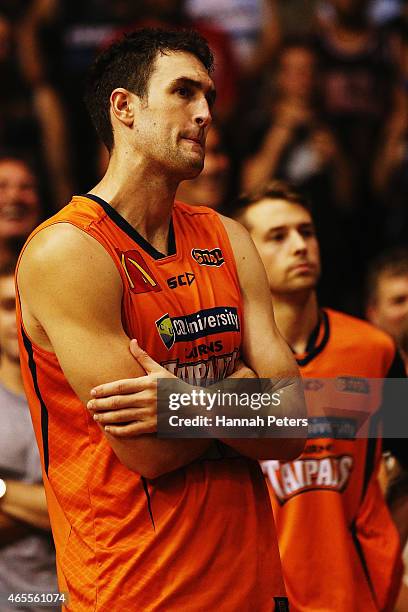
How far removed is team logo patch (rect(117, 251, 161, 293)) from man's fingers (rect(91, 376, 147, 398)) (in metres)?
0.24

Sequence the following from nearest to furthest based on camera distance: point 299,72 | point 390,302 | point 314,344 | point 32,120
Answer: point 314,344, point 390,302, point 32,120, point 299,72

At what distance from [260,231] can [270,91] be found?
112 inches

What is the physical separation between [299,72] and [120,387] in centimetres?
417

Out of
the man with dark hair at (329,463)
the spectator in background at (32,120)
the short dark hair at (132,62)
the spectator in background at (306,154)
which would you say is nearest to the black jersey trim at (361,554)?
the man with dark hair at (329,463)

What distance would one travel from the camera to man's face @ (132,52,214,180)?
297 cm

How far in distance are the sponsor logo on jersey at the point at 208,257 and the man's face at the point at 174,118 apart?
0.69 feet

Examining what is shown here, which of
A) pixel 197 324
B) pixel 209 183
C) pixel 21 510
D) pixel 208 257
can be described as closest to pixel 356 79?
pixel 209 183

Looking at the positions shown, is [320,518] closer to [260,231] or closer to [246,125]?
[260,231]

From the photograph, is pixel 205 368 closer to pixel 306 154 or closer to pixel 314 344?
pixel 314 344

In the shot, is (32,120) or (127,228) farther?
(32,120)

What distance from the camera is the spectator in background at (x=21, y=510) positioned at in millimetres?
3844

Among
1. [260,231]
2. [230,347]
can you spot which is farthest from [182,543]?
[260,231]

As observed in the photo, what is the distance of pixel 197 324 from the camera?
9.57 feet

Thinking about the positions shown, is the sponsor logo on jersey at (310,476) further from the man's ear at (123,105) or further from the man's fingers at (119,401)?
the man's ear at (123,105)
